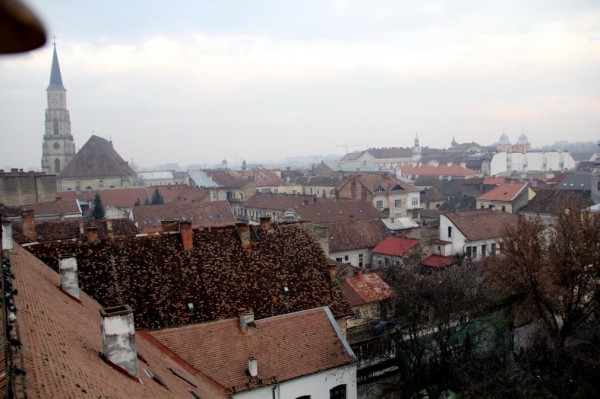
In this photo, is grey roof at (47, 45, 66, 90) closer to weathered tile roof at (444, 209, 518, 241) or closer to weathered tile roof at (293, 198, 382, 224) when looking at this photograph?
weathered tile roof at (293, 198, 382, 224)

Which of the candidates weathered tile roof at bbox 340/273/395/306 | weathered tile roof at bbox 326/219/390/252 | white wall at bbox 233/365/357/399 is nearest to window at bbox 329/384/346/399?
white wall at bbox 233/365/357/399

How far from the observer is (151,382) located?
10.8 m

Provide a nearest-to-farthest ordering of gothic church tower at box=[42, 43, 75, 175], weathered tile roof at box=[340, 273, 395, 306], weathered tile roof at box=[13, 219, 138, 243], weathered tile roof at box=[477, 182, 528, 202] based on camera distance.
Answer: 1. weathered tile roof at box=[340, 273, 395, 306]
2. weathered tile roof at box=[13, 219, 138, 243]
3. weathered tile roof at box=[477, 182, 528, 202]
4. gothic church tower at box=[42, 43, 75, 175]

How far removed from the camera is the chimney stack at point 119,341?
10.4 meters

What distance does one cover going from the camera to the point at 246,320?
53.4 feet

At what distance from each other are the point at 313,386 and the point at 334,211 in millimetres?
35277

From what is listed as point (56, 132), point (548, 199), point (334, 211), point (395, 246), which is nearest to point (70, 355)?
point (395, 246)

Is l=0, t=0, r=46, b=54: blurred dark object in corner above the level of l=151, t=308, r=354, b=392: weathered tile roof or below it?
above

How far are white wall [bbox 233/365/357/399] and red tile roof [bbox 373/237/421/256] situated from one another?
791 inches

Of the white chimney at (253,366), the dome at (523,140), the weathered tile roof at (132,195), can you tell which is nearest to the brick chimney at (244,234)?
the white chimney at (253,366)

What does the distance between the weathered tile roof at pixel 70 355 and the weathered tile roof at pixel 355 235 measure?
84.7ft

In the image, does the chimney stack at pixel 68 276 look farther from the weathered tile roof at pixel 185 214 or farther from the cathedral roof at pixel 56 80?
the cathedral roof at pixel 56 80

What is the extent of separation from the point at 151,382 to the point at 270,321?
6467 millimetres

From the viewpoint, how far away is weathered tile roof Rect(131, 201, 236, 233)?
1916 inches
